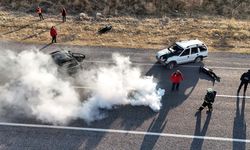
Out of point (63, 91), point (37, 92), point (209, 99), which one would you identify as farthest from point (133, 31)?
point (209, 99)

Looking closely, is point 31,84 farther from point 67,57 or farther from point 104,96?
point 104,96

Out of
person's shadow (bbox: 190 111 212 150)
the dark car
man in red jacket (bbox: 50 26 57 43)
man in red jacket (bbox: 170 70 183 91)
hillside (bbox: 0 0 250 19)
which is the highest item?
hillside (bbox: 0 0 250 19)

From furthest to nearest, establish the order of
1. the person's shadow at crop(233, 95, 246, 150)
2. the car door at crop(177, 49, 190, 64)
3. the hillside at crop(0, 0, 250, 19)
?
the hillside at crop(0, 0, 250, 19)
the car door at crop(177, 49, 190, 64)
the person's shadow at crop(233, 95, 246, 150)

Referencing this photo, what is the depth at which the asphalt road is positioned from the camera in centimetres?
1532

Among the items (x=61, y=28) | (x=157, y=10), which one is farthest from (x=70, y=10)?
(x=157, y=10)

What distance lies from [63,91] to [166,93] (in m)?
5.66

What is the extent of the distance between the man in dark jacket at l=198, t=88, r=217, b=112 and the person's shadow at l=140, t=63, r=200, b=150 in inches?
56.6

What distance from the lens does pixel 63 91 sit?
60.7 feet

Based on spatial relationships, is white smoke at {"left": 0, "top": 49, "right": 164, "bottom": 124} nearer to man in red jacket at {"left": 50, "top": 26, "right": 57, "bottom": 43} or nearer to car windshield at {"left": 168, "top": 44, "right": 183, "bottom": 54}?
car windshield at {"left": 168, "top": 44, "right": 183, "bottom": 54}

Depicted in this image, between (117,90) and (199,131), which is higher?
(117,90)

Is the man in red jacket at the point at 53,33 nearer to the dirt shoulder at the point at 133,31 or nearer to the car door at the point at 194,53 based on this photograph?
the dirt shoulder at the point at 133,31

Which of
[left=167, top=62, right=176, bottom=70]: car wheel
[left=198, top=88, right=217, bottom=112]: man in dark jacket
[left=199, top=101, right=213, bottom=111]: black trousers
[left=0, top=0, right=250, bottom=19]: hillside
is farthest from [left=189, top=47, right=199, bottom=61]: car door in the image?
[left=0, top=0, right=250, bottom=19]: hillside

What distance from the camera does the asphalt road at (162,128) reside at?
15.3 meters

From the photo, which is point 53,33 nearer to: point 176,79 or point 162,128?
point 176,79
